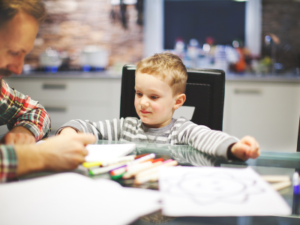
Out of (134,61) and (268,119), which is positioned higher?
(134,61)

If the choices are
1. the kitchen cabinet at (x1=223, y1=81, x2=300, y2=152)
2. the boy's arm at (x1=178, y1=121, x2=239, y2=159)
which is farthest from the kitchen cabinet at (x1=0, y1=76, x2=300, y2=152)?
the boy's arm at (x1=178, y1=121, x2=239, y2=159)

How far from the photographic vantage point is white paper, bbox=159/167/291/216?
35cm

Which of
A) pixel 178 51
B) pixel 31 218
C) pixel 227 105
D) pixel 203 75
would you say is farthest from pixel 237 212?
pixel 178 51

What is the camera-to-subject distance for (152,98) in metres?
0.78

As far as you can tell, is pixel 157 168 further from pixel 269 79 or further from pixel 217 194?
pixel 269 79

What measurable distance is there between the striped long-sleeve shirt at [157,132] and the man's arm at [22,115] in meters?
0.07

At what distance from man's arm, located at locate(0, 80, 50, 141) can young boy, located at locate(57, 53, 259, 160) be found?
0.20 feet

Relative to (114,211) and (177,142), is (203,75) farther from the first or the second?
(114,211)

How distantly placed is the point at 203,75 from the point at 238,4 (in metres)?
1.75

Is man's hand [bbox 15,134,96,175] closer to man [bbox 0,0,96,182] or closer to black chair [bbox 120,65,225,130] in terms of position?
man [bbox 0,0,96,182]

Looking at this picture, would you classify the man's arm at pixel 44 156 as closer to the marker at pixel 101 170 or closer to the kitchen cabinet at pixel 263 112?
the marker at pixel 101 170

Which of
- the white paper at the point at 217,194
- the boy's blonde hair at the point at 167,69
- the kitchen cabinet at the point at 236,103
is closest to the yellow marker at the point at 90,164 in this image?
the white paper at the point at 217,194

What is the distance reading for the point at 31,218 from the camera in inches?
13.1

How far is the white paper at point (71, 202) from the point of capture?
33 centimetres
